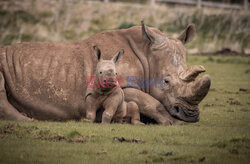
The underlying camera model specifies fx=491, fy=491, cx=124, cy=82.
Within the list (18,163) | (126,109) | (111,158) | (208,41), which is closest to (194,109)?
(126,109)

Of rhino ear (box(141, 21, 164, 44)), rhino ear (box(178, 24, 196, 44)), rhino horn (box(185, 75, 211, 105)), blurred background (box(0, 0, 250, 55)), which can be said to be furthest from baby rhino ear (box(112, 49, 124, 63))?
blurred background (box(0, 0, 250, 55))

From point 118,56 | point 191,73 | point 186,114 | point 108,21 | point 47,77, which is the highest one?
point 118,56

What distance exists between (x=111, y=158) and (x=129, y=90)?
3666 millimetres

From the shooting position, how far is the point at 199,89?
1005 cm

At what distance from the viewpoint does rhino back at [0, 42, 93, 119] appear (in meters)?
10.9

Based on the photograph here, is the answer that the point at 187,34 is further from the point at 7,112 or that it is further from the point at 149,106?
the point at 7,112

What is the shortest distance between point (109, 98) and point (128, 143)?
78.3 inches

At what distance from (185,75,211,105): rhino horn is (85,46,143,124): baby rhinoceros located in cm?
125

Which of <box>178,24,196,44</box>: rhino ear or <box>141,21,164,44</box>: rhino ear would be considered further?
<box>178,24,196,44</box>: rhino ear

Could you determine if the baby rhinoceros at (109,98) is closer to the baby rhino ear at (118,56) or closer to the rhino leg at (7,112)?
the baby rhino ear at (118,56)

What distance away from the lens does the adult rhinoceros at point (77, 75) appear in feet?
35.4

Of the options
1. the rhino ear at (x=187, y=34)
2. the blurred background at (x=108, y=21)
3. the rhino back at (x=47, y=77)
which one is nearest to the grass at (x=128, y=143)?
the rhino back at (x=47, y=77)

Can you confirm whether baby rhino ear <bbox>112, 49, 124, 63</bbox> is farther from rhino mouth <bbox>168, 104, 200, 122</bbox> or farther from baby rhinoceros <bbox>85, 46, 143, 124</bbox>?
rhino mouth <bbox>168, 104, 200, 122</bbox>

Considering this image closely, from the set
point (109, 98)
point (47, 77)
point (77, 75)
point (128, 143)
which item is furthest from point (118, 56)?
point (128, 143)
